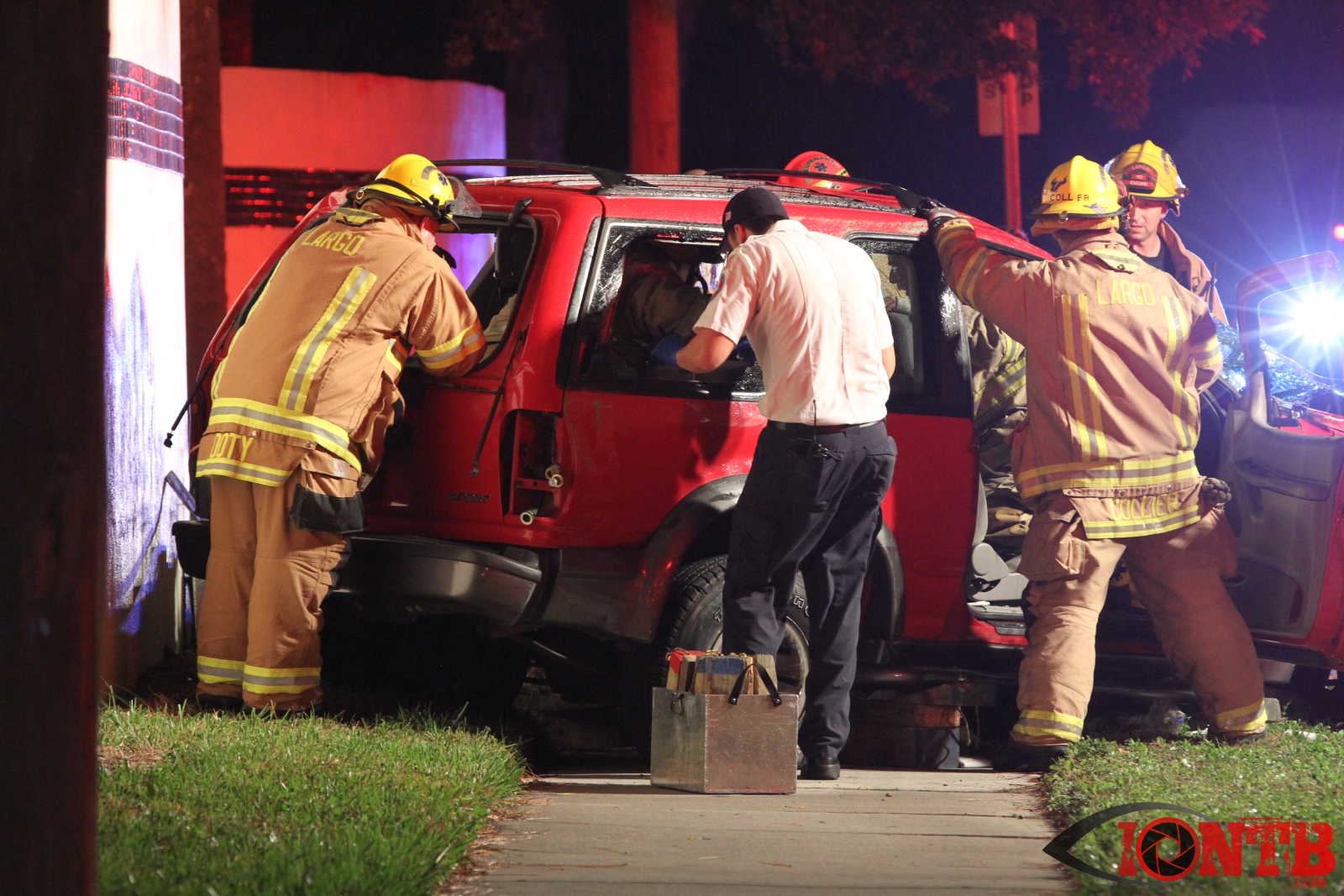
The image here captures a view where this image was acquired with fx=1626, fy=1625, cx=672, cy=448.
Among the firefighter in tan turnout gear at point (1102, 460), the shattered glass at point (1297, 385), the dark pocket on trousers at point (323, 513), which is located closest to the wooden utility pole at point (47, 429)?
the dark pocket on trousers at point (323, 513)

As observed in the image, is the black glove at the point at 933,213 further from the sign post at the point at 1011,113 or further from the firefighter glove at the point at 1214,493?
the sign post at the point at 1011,113

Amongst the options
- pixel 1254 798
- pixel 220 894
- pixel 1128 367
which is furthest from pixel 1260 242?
pixel 220 894

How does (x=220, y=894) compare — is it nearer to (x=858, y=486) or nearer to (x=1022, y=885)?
(x=1022, y=885)

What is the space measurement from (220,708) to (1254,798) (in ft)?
10.6

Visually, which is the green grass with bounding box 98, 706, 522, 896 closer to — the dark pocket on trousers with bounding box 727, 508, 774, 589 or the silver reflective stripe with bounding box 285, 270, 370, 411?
the dark pocket on trousers with bounding box 727, 508, 774, 589

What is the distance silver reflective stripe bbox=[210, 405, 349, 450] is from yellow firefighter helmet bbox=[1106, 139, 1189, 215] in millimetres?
3253

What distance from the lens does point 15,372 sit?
2.81 metres

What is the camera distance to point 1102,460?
5.53 metres

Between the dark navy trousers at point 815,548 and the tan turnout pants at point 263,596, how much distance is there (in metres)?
1.31

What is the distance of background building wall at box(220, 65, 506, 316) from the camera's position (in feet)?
35.5

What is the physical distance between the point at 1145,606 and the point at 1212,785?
1026mm

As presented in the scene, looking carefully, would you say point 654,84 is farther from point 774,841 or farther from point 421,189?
point 774,841

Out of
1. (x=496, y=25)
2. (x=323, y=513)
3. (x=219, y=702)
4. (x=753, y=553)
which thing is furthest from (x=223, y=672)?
(x=496, y=25)

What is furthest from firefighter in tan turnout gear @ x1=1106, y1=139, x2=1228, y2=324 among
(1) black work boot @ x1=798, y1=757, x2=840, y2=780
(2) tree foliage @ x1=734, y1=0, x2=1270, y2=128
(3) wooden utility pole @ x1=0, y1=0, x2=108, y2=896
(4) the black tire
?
(2) tree foliage @ x1=734, y1=0, x2=1270, y2=128
